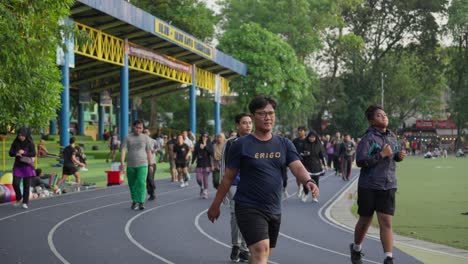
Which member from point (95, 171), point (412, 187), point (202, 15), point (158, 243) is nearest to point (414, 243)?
point (158, 243)

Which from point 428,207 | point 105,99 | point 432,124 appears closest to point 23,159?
point 428,207

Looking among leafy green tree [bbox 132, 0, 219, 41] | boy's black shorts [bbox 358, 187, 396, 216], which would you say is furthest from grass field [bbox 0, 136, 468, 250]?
leafy green tree [bbox 132, 0, 219, 41]

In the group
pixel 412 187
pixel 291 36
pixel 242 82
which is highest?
pixel 291 36

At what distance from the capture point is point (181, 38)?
129ft

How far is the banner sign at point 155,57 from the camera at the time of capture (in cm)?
3522

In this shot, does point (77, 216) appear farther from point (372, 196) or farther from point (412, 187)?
point (412, 187)

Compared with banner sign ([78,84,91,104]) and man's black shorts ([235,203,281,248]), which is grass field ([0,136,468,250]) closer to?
man's black shorts ([235,203,281,248])

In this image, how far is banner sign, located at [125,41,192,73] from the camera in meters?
35.2

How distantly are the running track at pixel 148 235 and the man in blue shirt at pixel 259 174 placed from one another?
10.0 ft

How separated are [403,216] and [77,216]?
632cm

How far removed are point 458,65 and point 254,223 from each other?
74407 mm

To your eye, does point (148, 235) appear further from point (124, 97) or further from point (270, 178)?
point (124, 97)

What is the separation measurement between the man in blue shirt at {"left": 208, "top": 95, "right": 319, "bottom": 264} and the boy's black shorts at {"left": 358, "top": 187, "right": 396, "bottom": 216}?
7.83 ft

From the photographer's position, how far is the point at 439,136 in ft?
A: 331
